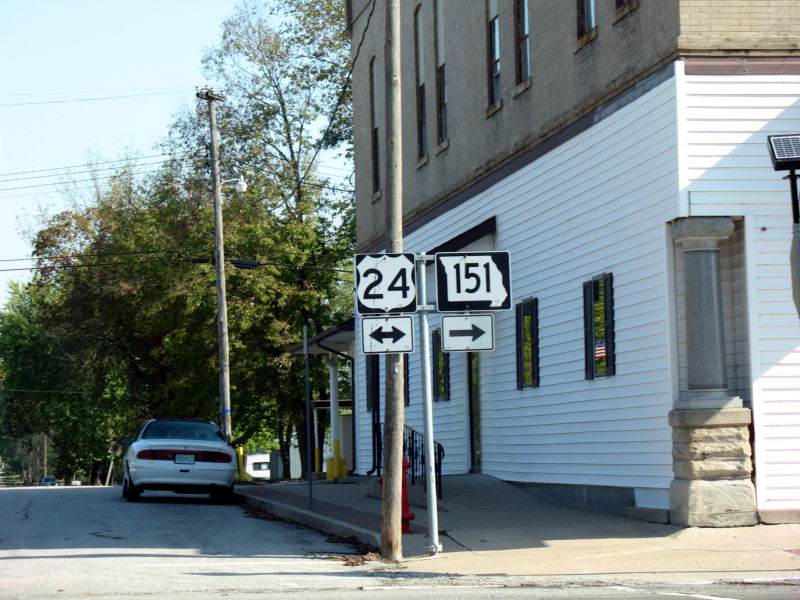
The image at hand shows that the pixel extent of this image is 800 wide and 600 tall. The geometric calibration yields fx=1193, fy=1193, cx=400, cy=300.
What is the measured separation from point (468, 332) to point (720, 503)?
3514mm

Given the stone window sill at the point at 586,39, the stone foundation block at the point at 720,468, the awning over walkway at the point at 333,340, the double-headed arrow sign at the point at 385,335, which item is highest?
the stone window sill at the point at 586,39

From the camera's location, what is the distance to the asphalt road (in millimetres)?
9906

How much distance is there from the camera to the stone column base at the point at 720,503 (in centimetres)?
Result: 1316

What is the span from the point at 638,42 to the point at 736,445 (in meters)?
5.19

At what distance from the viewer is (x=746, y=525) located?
520 inches

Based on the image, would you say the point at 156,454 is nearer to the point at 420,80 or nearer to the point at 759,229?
the point at 420,80

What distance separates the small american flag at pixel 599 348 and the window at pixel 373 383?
12.2m

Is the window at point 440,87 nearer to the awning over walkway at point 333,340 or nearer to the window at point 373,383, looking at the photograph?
the awning over walkway at point 333,340

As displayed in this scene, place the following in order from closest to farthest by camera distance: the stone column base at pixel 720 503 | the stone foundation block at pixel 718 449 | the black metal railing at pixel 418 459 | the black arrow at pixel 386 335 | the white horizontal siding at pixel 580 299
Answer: the black arrow at pixel 386 335, the stone column base at pixel 720 503, the stone foundation block at pixel 718 449, the white horizontal siding at pixel 580 299, the black metal railing at pixel 418 459

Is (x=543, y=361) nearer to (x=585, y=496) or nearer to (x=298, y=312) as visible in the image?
(x=585, y=496)

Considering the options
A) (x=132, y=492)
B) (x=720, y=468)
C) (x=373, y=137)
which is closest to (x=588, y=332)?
(x=720, y=468)

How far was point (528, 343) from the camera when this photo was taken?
62.6 feet

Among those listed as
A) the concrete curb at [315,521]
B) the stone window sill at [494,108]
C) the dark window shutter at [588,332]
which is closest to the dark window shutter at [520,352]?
the dark window shutter at [588,332]

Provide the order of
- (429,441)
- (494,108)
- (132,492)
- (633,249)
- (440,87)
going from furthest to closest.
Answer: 1. (440,87)
2. (132,492)
3. (494,108)
4. (633,249)
5. (429,441)
